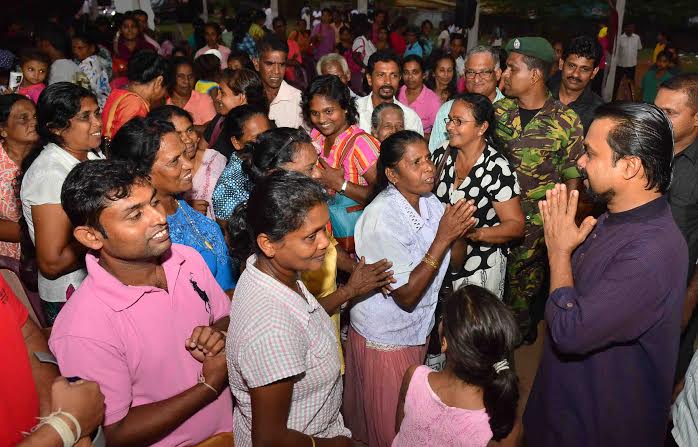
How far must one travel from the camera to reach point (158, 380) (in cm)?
166

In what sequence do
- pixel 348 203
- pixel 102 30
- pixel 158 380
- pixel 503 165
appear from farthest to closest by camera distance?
pixel 102 30 < pixel 348 203 < pixel 503 165 < pixel 158 380

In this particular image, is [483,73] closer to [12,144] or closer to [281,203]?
[281,203]

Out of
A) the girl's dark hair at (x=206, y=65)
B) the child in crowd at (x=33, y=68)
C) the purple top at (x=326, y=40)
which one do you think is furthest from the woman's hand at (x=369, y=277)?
the purple top at (x=326, y=40)

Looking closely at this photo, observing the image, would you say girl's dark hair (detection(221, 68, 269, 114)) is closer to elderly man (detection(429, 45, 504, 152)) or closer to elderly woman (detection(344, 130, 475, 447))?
elderly man (detection(429, 45, 504, 152))

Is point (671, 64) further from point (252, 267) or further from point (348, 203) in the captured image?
point (252, 267)

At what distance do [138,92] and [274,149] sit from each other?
2.01 meters

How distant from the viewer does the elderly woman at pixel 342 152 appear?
10.6 ft

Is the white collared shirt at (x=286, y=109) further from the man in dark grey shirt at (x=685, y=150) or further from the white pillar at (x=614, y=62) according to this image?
the white pillar at (x=614, y=62)

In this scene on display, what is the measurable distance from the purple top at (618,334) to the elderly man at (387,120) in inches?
84.4

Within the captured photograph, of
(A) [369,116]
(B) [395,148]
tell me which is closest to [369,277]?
(B) [395,148]

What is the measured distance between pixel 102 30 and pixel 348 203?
7.39 metres

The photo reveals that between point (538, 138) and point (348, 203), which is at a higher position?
point (538, 138)

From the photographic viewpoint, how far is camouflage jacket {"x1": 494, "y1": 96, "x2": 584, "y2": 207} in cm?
332

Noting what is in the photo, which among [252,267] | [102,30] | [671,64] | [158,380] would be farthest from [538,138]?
[102,30]
